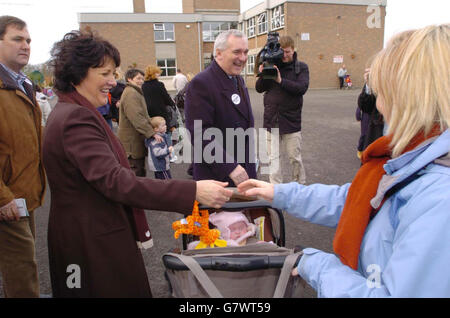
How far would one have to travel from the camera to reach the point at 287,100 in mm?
4766

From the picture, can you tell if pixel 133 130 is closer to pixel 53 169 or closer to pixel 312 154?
pixel 53 169

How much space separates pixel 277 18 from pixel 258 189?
29.6 m

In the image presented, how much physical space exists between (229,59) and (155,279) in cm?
209

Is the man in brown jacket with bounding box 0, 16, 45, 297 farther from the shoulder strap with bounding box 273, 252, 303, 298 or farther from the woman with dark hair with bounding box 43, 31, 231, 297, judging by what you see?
the shoulder strap with bounding box 273, 252, 303, 298

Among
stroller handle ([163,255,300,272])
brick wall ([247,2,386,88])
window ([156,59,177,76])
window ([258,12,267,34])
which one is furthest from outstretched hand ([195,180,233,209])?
window ([156,59,177,76])

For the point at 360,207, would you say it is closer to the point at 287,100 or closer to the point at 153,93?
the point at 287,100

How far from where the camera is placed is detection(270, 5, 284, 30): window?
2770 cm

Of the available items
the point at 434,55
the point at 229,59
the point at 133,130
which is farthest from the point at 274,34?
the point at 434,55

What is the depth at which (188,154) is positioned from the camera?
793 cm

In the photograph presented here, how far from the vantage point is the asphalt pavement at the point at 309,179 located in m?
3.34

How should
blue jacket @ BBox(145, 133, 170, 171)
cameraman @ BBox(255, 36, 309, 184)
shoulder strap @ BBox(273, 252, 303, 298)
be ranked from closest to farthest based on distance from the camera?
shoulder strap @ BBox(273, 252, 303, 298) < cameraman @ BBox(255, 36, 309, 184) < blue jacket @ BBox(145, 133, 170, 171)

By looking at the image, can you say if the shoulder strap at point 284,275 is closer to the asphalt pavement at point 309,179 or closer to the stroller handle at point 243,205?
the stroller handle at point 243,205

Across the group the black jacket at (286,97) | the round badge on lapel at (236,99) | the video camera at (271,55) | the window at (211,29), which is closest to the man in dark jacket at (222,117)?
the round badge on lapel at (236,99)

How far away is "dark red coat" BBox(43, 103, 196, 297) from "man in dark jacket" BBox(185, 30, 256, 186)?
105 cm
